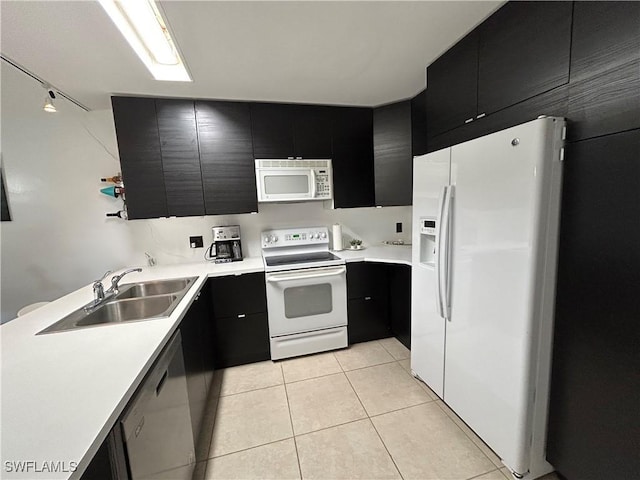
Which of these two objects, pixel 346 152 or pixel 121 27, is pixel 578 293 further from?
pixel 121 27

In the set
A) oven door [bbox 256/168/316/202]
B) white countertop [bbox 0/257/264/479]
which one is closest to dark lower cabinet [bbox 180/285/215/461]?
white countertop [bbox 0/257/264/479]

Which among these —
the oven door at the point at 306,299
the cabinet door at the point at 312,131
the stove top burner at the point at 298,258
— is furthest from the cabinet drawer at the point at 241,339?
the cabinet door at the point at 312,131

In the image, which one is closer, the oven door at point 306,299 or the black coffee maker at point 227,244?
the oven door at point 306,299

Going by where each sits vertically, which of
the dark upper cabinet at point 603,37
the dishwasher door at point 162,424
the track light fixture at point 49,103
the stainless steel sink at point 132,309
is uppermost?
the track light fixture at point 49,103

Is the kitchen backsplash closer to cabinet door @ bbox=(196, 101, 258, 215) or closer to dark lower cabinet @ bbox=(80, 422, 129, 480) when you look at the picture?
cabinet door @ bbox=(196, 101, 258, 215)

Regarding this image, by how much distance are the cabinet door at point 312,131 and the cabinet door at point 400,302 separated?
4.22 ft

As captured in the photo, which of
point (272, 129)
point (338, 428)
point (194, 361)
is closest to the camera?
point (194, 361)

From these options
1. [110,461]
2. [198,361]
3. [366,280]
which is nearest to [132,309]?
[198,361]

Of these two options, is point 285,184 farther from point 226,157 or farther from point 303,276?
point 303,276

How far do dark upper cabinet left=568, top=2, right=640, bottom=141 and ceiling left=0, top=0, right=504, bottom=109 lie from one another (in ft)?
1.62

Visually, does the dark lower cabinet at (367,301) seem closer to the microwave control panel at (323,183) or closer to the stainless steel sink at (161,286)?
the microwave control panel at (323,183)

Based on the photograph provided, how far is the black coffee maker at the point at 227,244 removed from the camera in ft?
8.16

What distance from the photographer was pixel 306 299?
2.34 m

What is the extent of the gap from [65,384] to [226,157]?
1871 millimetres
